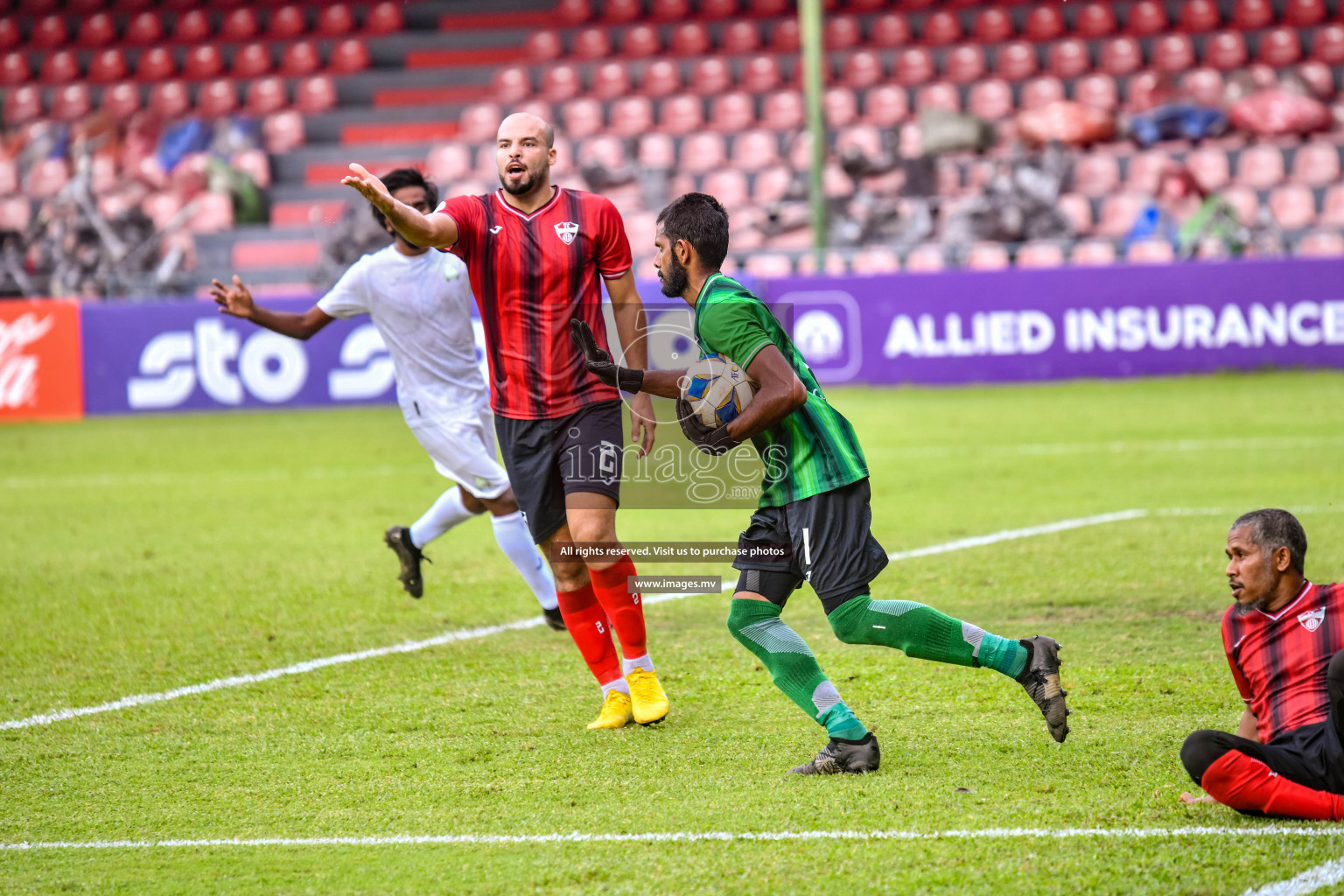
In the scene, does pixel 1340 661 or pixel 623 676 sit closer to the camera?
pixel 1340 661

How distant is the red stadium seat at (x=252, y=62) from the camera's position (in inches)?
1115

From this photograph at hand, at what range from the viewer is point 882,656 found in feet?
19.9

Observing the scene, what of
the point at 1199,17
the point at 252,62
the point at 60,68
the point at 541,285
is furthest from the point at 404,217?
the point at 60,68

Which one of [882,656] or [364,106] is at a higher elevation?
[364,106]

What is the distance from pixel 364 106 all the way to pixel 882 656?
2267 cm

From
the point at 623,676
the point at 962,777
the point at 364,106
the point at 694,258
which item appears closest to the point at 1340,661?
the point at 962,777

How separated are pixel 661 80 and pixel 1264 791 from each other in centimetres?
2313

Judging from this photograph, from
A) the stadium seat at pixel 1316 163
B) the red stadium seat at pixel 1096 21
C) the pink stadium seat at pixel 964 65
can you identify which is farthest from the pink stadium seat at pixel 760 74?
the stadium seat at pixel 1316 163

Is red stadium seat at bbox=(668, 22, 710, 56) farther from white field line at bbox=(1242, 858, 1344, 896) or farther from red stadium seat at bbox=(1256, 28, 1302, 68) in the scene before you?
white field line at bbox=(1242, 858, 1344, 896)

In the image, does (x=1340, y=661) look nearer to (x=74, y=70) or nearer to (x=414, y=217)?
(x=414, y=217)

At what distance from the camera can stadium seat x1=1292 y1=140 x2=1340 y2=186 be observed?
20.7m

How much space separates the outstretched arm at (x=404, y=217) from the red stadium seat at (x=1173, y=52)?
2132cm

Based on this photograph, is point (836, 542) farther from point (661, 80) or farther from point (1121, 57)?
point (661, 80)

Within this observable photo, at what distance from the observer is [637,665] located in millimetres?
5262
